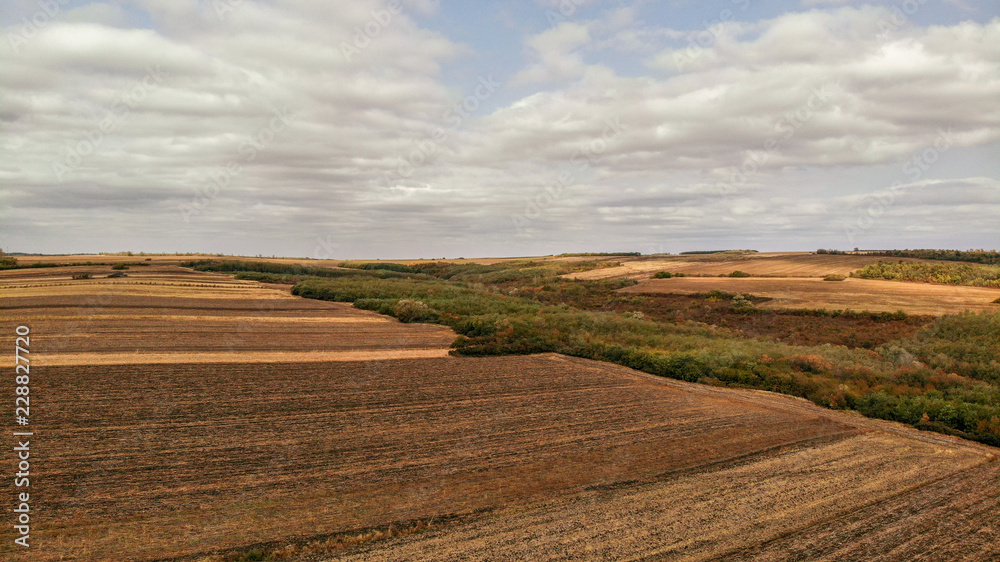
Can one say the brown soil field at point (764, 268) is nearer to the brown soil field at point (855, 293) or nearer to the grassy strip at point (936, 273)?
the grassy strip at point (936, 273)

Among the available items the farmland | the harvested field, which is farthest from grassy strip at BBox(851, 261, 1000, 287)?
the harvested field

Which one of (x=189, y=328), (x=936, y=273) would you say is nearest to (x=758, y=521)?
(x=189, y=328)

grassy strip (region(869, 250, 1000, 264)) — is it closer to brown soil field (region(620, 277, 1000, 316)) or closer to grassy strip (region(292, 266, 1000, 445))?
brown soil field (region(620, 277, 1000, 316))

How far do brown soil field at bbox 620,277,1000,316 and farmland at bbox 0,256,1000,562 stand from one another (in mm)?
21008

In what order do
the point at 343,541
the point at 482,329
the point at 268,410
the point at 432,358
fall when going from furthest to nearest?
the point at 482,329
the point at 432,358
the point at 268,410
the point at 343,541

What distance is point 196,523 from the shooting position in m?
8.16

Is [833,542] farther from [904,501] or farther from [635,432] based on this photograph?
[635,432]

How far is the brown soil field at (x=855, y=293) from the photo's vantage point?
40.6 metres

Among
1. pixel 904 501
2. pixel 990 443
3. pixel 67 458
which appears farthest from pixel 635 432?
pixel 67 458

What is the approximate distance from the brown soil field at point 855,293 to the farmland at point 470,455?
21.0m

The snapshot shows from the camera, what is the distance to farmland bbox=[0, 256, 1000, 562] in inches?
321

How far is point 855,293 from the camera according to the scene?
161ft

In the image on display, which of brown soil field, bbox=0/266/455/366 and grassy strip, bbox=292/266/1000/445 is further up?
brown soil field, bbox=0/266/455/366

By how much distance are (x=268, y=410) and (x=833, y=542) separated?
41.7ft
